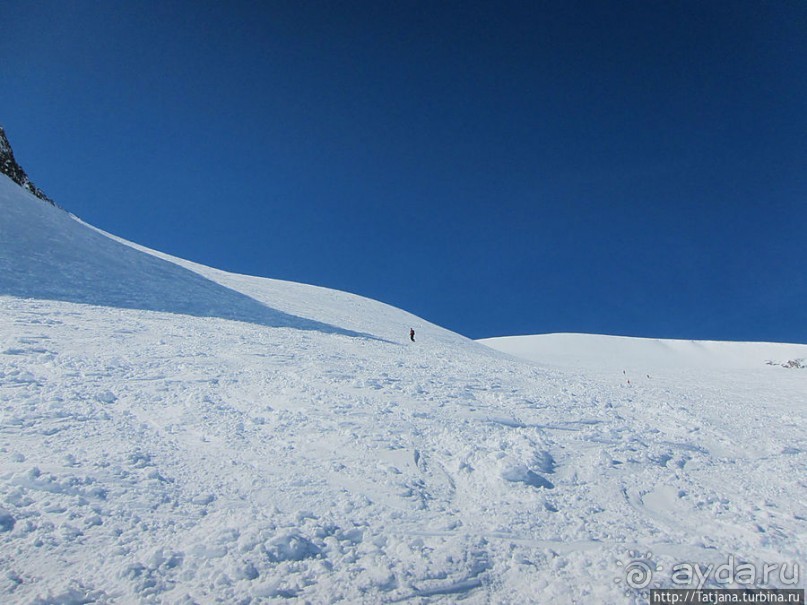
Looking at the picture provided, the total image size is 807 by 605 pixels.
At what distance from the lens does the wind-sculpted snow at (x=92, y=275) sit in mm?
16984

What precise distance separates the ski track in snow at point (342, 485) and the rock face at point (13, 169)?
4211 cm

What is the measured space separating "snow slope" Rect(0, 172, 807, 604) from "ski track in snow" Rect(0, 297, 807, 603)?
0.03 metres

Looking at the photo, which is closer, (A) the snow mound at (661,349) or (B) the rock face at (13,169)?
(B) the rock face at (13,169)

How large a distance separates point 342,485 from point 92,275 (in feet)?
65.6

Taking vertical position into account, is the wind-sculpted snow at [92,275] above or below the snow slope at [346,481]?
above

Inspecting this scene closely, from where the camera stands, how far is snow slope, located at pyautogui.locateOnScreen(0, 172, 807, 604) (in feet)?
13.1

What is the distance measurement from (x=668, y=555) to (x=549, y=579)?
4.66 ft

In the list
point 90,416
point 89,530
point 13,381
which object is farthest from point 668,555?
point 13,381

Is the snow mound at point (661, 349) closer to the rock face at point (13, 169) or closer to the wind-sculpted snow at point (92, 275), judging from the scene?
the wind-sculpted snow at point (92, 275)

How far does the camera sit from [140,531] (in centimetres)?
434

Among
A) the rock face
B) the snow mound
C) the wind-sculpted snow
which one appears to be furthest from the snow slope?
the snow mound
